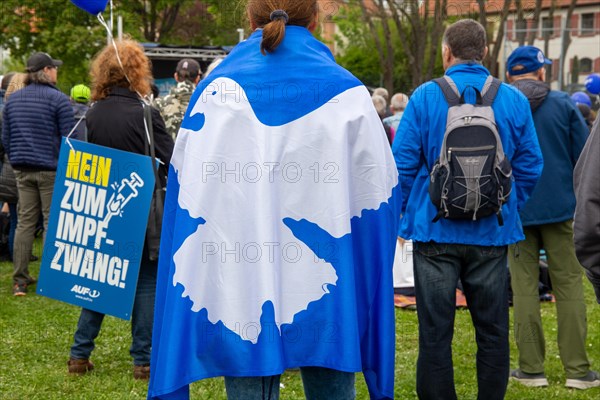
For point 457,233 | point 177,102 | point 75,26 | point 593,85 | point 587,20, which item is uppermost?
point 587,20

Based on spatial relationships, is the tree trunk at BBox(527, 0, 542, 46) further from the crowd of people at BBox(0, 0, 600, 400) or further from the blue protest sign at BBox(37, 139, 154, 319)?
the blue protest sign at BBox(37, 139, 154, 319)

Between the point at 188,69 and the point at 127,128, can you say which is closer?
the point at 127,128

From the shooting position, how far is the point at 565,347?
5.70 metres

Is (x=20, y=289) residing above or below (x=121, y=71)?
below

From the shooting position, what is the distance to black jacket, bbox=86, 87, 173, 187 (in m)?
5.46

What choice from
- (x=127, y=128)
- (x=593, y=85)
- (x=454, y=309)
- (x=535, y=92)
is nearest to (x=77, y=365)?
(x=127, y=128)

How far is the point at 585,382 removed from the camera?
562 cm

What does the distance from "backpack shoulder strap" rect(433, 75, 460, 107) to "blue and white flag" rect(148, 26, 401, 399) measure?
57.5 inches

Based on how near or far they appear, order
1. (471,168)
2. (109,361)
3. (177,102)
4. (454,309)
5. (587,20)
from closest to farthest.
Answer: (471,168) → (454,309) → (109,361) → (177,102) → (587,20)

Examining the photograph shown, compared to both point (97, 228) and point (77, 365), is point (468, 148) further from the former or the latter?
point (77, 365)

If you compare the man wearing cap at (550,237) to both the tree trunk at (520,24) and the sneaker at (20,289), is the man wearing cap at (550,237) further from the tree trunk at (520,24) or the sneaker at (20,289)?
the tree trunk at (520,24)

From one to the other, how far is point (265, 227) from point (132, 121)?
2761mm

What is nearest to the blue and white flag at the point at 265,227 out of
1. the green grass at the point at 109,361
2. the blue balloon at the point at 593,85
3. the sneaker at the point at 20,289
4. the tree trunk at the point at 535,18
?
the green grass at the point at 109,361

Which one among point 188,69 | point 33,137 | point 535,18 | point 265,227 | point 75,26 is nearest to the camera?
point 265,227
